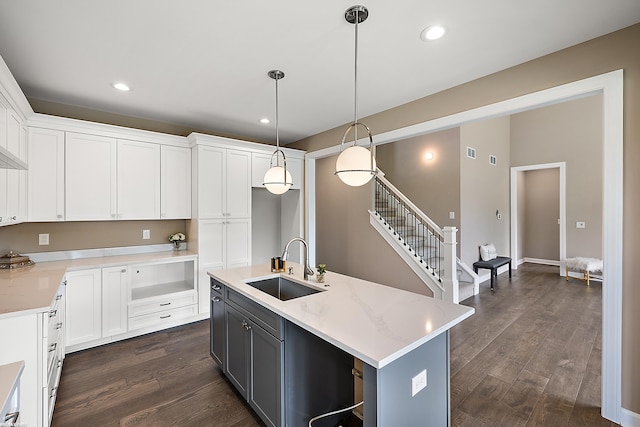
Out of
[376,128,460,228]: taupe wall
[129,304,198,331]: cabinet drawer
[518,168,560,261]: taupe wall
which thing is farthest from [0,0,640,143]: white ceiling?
[518,168,560,261]: taupe wall

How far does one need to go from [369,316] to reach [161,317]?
2.99 meters

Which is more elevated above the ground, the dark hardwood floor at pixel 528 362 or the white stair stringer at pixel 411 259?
the white stair stringer at pixel 411 259

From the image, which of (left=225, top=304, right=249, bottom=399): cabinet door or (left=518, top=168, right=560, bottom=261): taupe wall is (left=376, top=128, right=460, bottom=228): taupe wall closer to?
(left=518, top=168, right=560, bottom=261): taupe wall

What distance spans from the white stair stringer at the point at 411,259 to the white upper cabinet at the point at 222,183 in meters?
2.01

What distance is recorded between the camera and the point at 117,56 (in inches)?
91.3

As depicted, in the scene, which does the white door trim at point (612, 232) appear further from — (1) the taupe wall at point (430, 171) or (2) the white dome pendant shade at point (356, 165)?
(1) the taupe wall at point (430, 171)

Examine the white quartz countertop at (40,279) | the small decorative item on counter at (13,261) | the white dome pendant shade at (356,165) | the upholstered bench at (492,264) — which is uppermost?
the white dome pendant shade at (356,165)

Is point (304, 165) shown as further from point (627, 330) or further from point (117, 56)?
point (627, 330)

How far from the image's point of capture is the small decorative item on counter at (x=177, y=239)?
400 centimetres

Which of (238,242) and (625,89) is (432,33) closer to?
(625,89)

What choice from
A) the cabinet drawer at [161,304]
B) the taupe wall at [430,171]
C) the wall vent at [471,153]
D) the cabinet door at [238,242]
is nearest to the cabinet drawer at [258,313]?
the cabinet drawer at [161,304]

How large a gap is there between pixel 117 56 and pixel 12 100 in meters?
0.94

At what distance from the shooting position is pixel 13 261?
280 centimetres

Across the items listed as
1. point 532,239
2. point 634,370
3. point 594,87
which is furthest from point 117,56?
point 532,239
